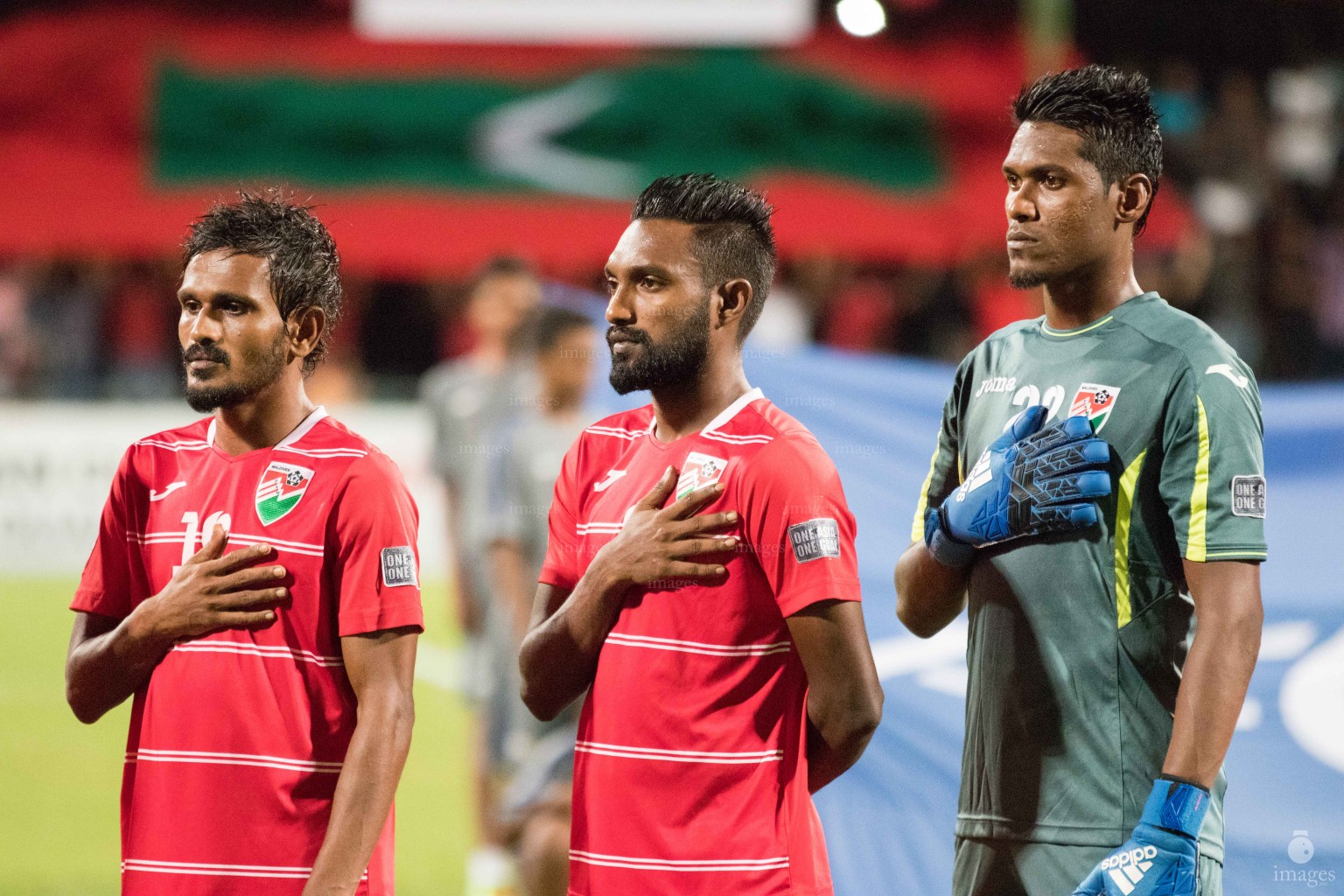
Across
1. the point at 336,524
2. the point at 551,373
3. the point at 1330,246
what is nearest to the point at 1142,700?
the point at 336,524

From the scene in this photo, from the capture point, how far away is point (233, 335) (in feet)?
8.92

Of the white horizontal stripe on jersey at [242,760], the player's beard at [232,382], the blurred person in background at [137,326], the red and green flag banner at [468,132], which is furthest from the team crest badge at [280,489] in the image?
the red and green flag banner at [468,132]

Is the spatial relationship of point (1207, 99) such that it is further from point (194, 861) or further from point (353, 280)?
point (194, 861)

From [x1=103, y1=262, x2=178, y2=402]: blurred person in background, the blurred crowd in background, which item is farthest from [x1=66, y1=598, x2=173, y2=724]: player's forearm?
[x1=103, y1=262, x2=178, y2=402]: blurred person in background

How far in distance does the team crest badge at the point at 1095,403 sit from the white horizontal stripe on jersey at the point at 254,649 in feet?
4.54

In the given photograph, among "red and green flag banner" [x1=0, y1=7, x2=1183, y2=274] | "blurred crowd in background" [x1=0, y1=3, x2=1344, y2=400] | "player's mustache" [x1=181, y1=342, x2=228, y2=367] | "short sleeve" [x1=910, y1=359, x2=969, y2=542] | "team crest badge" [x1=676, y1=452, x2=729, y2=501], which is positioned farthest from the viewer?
"red and green flag banner" [x1=0, y1=7, x2=1183, y2=274]

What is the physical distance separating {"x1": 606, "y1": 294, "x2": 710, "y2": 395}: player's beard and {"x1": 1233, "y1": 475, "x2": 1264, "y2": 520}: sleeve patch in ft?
3.02

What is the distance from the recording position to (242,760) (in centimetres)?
253

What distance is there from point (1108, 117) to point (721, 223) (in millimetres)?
710

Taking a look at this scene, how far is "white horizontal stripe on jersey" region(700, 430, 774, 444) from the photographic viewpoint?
261 centimetres

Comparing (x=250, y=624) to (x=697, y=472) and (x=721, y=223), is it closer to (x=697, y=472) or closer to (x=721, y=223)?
(x=697, y=472)

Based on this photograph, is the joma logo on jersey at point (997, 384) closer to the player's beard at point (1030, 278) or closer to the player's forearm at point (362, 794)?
the player's beard at point (1030, 278)

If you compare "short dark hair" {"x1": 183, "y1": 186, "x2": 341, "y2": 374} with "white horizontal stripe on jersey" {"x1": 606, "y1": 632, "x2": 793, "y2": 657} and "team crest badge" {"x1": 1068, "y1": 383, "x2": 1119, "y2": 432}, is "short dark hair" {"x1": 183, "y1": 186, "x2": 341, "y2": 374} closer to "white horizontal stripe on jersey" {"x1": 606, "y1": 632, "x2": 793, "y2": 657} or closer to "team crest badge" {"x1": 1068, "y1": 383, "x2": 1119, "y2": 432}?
"white horizontal stripe on jersey" {"x1": 606, "y1": 632, "x2": 793, "y2": 657}

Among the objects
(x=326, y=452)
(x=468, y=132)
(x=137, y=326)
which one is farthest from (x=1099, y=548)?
(x=468, y=132)
